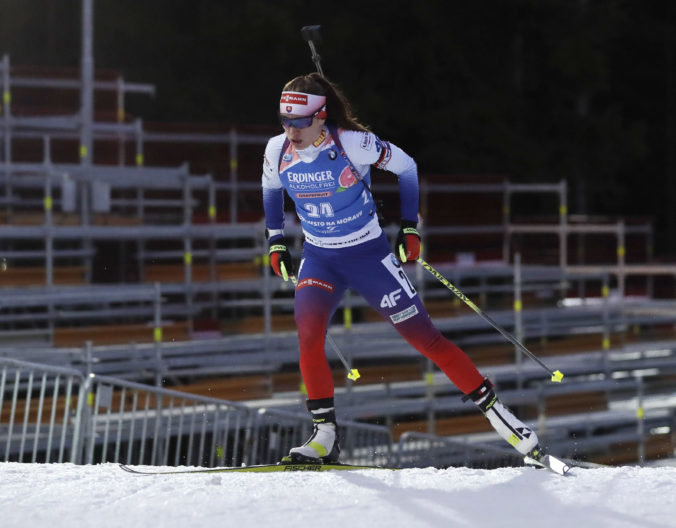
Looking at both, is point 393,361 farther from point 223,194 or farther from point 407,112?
point 407,112

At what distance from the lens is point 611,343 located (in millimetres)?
17250

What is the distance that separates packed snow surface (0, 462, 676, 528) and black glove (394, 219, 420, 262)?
1171 mm

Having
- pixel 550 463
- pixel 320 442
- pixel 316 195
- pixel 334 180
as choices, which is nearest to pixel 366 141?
pixel 334 180

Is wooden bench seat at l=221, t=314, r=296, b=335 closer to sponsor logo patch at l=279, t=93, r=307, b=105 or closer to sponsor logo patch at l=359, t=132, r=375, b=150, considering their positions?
sponsor logo patch at l=359, t=132, r=375, b=150

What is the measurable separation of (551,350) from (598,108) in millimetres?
15572

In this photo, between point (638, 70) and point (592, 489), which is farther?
point (638, 70)

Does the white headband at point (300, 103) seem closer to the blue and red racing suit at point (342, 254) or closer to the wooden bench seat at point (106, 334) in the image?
the blue and red racing suit at point (342, 254)

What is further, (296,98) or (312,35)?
(312,35)

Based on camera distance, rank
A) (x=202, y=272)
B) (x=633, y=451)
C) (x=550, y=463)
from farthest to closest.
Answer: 1. (x=202, y=272)
2. (x=633, y=451)
3. (x=550, y=463)

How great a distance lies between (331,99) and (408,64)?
1927 centimetres

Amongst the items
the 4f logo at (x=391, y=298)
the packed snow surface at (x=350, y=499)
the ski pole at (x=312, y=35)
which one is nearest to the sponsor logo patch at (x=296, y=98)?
the ski pole at (x=312, y=35)

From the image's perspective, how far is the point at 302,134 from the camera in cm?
615

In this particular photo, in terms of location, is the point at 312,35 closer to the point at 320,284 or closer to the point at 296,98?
the point at 296,98

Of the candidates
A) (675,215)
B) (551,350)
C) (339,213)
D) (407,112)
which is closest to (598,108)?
(675,215)
